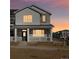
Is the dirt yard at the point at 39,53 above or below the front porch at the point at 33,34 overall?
below

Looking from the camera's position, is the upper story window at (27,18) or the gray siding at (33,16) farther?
the upper story window at (27,18)

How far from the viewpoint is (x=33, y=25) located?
727cm

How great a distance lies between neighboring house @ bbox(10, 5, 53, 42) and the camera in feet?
23.3

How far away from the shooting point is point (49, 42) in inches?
284

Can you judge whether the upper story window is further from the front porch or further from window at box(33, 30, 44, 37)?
window at box(33, 30, 44, 37)

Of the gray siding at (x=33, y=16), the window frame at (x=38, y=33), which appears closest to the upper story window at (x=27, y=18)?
the gray siding at (x=33, y=16)

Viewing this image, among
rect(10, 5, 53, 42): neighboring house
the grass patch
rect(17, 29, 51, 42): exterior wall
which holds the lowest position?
the grass patch

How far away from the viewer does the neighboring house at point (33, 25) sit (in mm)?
7105

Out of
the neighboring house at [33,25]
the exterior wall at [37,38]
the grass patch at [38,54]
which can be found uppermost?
the neighboring house at [33,25]

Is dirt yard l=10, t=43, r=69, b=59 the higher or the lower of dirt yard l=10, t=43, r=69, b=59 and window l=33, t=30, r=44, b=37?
the lower

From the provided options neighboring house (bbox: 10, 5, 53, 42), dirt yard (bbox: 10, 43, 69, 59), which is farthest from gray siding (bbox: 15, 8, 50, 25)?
dirt yard (bbox: 10, 43, 69, 59)

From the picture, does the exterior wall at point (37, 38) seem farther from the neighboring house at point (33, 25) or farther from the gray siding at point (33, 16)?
the gray siding at point (33, 16)


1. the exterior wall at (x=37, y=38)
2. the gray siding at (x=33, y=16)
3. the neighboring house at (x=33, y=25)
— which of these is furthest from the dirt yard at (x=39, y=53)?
the gray siding at (x=33, y=16)

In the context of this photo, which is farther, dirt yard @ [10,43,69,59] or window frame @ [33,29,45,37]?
window frame @ [33,29,45,37]
